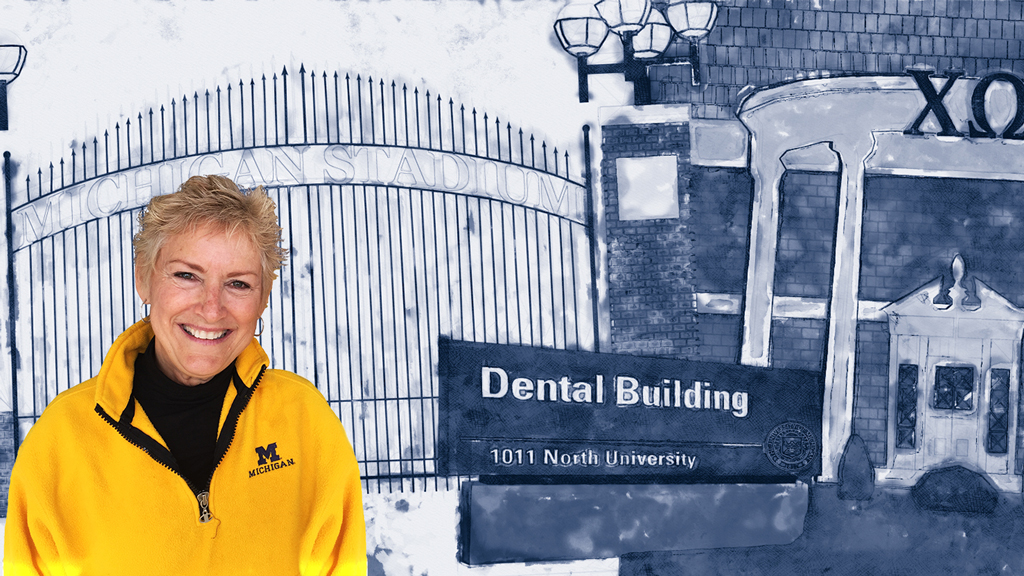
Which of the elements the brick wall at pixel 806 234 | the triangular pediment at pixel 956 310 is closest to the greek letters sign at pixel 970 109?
the brick wall at pixel 806 234

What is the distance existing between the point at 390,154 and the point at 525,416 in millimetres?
1303

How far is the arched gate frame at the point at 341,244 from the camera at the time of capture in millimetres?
3412

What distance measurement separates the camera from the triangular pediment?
358 cm

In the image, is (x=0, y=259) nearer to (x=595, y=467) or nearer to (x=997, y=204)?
(x=595, y=467)

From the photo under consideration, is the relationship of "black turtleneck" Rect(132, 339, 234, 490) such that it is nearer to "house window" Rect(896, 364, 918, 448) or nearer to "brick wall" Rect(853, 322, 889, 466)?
"brick wall" Rect(853, 322, 889, 466)

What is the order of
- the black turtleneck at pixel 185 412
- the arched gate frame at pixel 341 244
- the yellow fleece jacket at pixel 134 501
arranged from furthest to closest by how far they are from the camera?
the arched gate frame at pixel 341 244, the black turtleneck at pixel 185 412, the yellow fleece jacket at pixel 134 501

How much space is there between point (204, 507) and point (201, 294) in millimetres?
524

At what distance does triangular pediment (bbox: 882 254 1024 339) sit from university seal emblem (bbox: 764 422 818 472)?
62cm

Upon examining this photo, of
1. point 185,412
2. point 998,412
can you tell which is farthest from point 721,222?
point 185,412

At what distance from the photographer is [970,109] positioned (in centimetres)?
362

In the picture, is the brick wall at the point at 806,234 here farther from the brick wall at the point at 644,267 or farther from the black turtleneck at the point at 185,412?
the black turtleneck at the point at 185,412

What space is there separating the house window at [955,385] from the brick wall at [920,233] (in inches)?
16.0

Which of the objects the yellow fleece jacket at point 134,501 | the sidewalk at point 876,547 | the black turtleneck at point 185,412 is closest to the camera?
the yellow fleece jacket at point 134,501

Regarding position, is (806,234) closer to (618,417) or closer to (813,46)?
(813,46)
